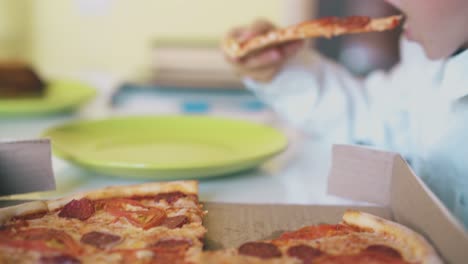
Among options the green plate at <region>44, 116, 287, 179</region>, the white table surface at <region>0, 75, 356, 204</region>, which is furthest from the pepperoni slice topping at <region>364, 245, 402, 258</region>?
the green plate at <region>44, 116, 287, 179</region>

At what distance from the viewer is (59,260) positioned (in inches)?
25.1

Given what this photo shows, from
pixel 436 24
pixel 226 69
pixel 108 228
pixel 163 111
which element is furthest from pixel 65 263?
pixel 226 69

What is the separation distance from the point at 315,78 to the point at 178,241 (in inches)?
29.2

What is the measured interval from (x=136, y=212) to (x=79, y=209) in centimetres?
7

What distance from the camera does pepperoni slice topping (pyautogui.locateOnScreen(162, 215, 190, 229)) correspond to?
0.75 meters

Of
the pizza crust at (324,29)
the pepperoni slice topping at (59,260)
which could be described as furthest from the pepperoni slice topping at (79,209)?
the pizza crust at (324,29)

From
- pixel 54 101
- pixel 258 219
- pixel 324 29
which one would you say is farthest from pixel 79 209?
pixel 54 101

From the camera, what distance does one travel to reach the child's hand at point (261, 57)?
124 cm

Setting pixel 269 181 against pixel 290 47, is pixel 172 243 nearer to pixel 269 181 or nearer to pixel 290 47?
pixel 269 181

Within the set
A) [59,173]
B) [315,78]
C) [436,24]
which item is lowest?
[59,173]

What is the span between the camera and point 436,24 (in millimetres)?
926

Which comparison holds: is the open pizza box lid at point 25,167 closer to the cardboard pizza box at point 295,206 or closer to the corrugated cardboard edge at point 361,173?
the cardboard pizza box at point 295,206

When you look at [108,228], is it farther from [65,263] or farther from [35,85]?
[35,85]

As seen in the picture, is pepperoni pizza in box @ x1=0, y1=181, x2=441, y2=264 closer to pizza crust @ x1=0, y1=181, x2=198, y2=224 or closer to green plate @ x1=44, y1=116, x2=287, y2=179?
pizza crust @ x1=0, y1=181, x2=198, y2=224
